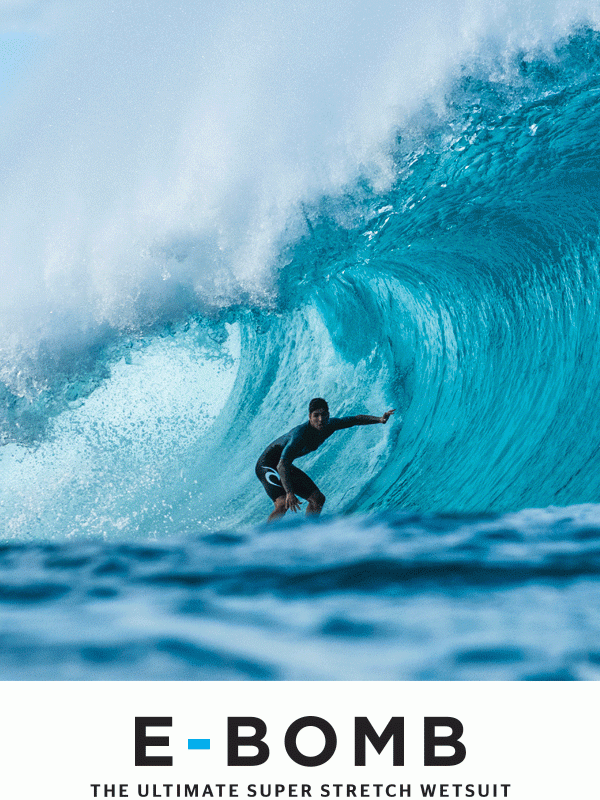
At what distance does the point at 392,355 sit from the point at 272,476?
2.22 metres

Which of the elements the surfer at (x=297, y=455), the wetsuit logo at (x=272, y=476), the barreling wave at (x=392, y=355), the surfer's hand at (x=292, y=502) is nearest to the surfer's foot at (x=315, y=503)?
the surfer at (x=297, y=455)

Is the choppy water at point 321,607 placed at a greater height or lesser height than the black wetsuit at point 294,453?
lesser

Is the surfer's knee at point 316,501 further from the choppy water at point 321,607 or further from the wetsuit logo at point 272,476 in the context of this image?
the choppy water at point 321,607

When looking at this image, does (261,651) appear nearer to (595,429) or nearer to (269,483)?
(269,483)

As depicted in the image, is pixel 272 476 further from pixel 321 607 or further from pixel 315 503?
pixel 321 607

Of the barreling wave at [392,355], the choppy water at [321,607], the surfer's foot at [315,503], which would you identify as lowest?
the choppy water at [321,607]

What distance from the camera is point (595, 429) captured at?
5.12 m

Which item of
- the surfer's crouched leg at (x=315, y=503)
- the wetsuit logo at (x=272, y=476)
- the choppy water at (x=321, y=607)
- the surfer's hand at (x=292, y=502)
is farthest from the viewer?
the wetsuit logo at (x=272, y=476)

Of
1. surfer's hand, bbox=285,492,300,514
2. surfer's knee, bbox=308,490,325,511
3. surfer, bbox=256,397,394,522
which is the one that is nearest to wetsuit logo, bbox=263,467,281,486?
surfer, bbox=256,397,394,522

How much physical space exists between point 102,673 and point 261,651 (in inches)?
25.3

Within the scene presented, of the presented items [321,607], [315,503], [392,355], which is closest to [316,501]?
[315,503]

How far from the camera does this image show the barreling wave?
5.20m

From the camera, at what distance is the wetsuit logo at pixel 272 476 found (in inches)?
184

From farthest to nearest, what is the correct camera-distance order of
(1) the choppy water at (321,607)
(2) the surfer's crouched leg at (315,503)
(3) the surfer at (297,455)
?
(2) the surfer's crouched leg at (315,503)
(3) the surfer at (297,455)
(1) the choppy water at (321,607)
